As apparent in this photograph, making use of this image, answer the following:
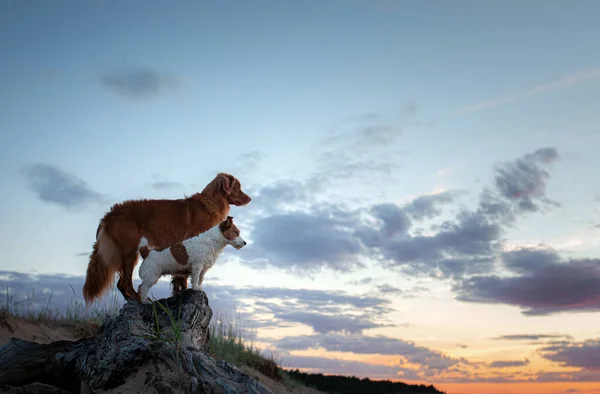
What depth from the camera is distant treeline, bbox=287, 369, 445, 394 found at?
1677 centimetres

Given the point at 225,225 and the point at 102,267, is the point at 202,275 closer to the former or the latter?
the point at 225,225

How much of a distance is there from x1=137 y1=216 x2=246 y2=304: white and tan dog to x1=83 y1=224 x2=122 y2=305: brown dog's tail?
0.78 metres

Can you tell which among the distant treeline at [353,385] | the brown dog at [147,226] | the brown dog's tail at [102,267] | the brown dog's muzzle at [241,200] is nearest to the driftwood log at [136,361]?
the brown dog at [147,226]

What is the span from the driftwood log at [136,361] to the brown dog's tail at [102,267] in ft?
4.02

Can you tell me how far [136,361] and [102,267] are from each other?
141 inches

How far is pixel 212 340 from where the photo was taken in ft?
49.4

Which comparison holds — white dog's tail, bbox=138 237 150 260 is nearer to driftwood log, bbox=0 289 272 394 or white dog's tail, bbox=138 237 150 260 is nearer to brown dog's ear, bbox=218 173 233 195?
driftwood log, bbox=0 289 272 394

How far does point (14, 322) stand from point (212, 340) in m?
4.81

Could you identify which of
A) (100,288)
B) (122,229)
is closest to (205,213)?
(122,229)

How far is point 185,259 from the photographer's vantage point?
804 centimetres

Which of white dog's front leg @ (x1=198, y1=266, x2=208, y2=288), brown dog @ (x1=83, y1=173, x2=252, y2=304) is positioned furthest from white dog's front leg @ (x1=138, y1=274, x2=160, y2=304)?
white dog's front leg @ (x1=198, y1=266, x2=208, y2=288)

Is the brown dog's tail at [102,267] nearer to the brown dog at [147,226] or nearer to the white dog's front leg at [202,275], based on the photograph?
the brown dog at [147,226]

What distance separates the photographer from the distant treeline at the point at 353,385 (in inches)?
660

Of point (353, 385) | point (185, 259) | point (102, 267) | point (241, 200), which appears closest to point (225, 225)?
A: point (185, 259)
